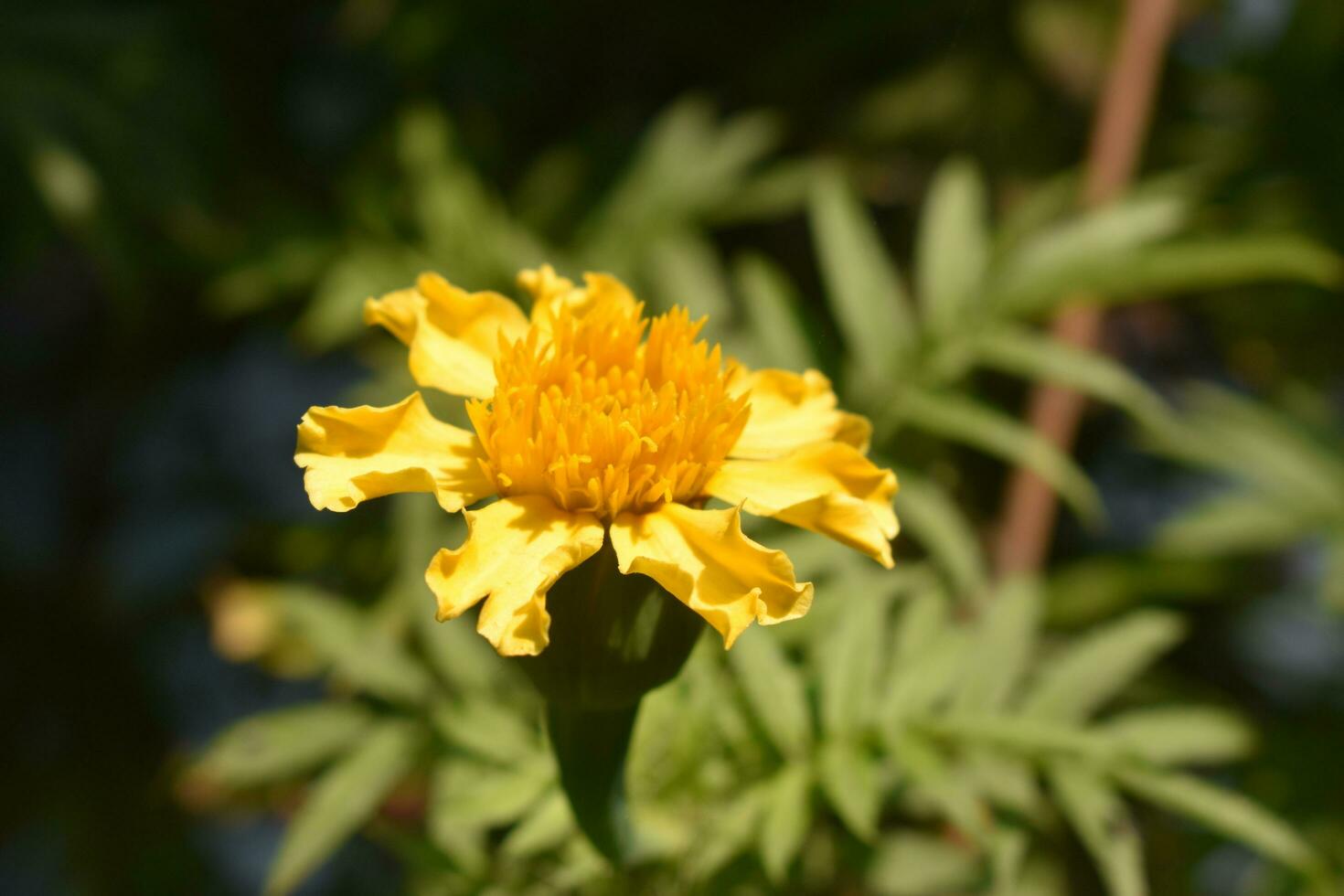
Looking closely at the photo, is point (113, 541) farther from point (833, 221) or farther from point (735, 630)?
point (735, 630)

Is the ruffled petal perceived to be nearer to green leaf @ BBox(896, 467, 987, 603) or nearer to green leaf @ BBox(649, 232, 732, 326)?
green leaf @ BBox(896, 467, 987, 603)

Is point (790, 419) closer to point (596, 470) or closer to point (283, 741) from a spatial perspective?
point (596, 470)

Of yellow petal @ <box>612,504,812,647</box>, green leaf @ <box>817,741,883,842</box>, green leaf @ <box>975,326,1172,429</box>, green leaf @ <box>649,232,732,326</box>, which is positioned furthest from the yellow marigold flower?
green leaf @ <box>649,232,732,326</box>

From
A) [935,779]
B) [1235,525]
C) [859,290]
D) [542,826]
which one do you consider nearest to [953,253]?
[859,290]

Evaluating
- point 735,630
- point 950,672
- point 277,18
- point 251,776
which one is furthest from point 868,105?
point 735,630

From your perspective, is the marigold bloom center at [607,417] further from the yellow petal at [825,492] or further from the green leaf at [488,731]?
the green leaf at [488,731]
